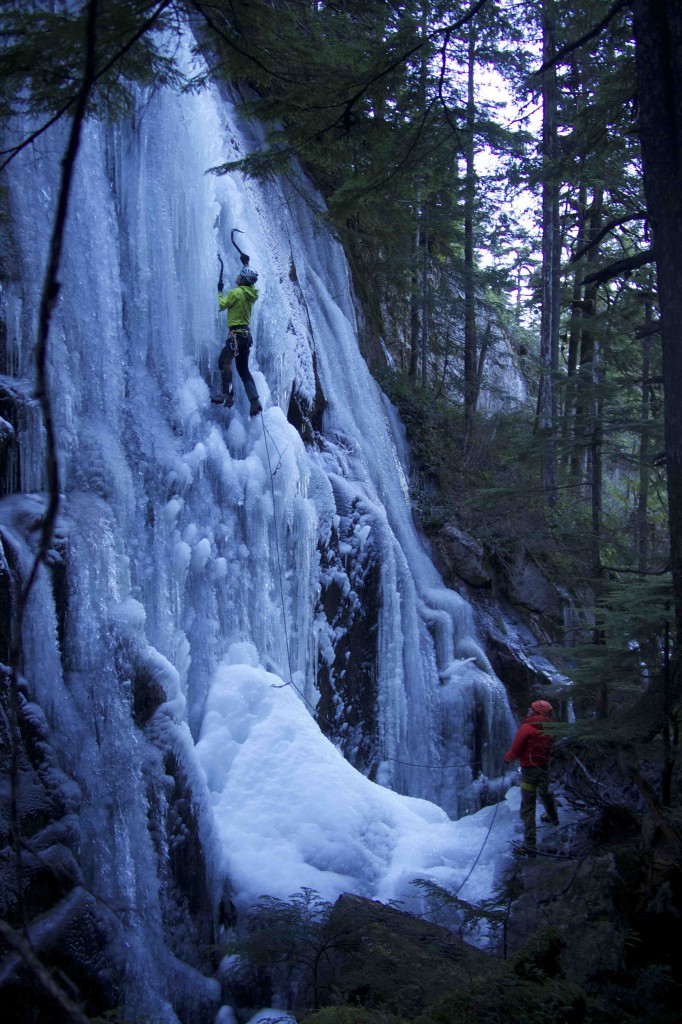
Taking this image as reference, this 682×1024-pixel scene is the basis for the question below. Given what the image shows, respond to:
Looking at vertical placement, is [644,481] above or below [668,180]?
below

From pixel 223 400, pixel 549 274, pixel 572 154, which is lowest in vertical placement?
pixel 223 400

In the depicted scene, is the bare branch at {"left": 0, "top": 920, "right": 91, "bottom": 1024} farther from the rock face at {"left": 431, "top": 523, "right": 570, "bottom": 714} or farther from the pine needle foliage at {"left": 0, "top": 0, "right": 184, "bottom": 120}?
the rock face at {"left": 431, "top": 523, "right": 570, "bottom": 714}

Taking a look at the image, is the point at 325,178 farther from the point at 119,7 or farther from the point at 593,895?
the point at 593,895

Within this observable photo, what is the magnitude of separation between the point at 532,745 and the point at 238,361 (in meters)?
4.86

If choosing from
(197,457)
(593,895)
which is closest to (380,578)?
(197,457)

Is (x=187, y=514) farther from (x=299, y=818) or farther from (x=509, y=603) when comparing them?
(x=509, y=603)

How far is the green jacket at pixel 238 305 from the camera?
8.62 metres

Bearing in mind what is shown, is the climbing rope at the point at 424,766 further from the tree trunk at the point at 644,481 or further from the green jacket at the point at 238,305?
the green jacket at the point at 238,305

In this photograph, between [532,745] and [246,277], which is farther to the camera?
[246,277]

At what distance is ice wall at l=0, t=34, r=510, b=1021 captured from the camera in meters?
5.56

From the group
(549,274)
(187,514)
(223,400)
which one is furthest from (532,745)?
(549,274)

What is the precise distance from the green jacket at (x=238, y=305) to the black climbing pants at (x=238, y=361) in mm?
104

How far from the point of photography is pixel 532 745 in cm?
682

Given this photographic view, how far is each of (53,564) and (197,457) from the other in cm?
255
